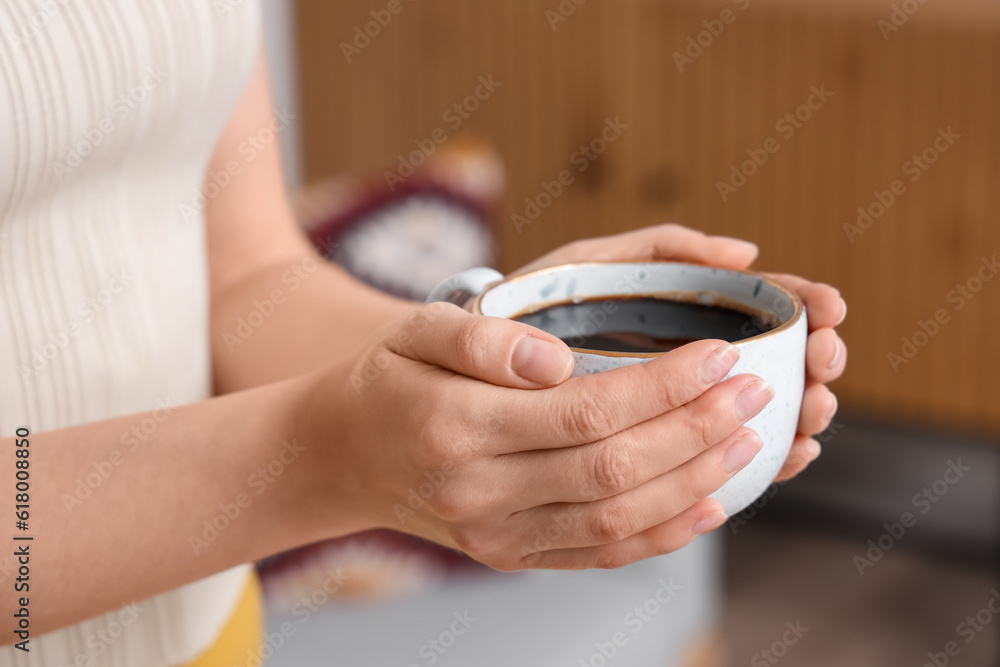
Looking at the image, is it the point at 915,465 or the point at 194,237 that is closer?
the point at 194,237

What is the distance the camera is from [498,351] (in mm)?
477

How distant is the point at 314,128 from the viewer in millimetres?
2652

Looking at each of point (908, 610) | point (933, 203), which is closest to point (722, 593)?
point (908, 610)

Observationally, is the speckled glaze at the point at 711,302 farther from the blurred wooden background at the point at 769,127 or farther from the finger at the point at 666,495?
the blurred wooden background at the point at 769,127

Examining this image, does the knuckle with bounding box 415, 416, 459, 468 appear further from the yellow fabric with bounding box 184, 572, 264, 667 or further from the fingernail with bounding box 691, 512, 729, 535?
the yellow fabric with bounding box 184, 572, 264, 667

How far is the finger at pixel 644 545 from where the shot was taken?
527 mm

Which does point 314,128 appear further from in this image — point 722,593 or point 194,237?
point 194,237

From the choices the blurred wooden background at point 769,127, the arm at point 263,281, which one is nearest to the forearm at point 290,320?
the arm at point 263,281

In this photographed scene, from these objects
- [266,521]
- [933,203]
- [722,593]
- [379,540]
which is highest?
[266,521]

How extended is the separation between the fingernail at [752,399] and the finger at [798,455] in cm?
11

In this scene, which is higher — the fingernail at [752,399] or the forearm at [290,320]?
the fingernail at [752,399]

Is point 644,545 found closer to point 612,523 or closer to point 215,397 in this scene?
point 612,523

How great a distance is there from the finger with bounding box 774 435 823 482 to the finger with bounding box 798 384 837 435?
0.03 ft

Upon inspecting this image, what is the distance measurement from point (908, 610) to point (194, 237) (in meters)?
1.73
